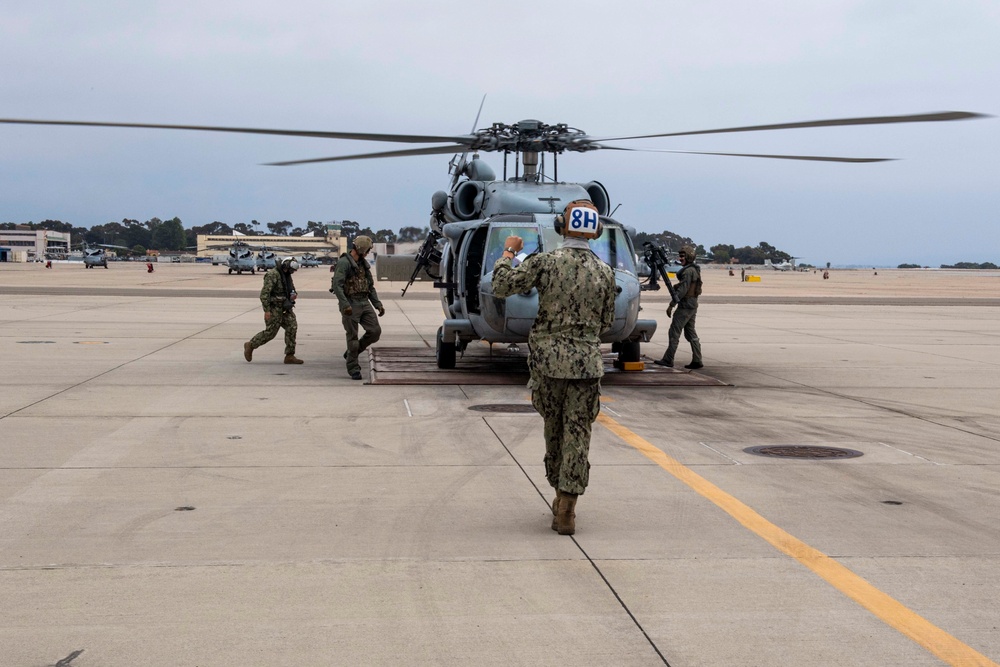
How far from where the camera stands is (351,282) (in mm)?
13453

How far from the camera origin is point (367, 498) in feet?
22.4

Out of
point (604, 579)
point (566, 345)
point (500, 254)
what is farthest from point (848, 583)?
point (500, 254)

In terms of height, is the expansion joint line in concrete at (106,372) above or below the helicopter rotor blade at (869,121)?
below

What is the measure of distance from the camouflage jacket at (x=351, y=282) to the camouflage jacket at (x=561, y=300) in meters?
7.26

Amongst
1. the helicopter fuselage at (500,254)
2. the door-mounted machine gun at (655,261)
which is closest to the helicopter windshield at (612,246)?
the helicopter fuselage at (500,254)

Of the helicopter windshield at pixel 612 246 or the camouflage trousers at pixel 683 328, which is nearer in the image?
the helicopter windshield at pixel 612 246

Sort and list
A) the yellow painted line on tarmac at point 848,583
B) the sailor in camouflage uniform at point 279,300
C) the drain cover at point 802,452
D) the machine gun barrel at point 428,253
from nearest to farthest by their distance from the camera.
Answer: the yellow painted line on tarmac at point 848,583 < the drain cover at point 802,452 < the sailor in camouflage uniform at point 279,300 < the machine gun barrel at point 428,253

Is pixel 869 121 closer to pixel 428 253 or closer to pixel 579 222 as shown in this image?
pixel 579 222

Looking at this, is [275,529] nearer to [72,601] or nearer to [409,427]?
[72,601]

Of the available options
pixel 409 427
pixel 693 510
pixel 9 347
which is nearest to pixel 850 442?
pixel 693 510

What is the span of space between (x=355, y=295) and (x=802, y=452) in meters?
6.64

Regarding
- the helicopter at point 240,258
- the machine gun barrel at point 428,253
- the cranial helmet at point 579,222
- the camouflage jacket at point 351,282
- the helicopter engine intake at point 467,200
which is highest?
the helicopter engine intake at point 467,200

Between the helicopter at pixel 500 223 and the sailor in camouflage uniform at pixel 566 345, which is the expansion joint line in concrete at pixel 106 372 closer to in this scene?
the helicopter at pixel 500 223

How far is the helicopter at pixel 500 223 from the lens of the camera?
12.4 m
